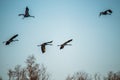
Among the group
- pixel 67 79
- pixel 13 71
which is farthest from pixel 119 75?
pixel 13 71

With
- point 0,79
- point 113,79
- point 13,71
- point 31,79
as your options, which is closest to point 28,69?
point 31,79

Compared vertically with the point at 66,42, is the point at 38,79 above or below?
below

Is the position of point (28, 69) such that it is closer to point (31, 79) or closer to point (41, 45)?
point (31, 79)

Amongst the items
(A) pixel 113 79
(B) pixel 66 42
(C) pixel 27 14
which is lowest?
(A) pixel 113 79

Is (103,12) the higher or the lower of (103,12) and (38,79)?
the higher

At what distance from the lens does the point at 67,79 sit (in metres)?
56.8

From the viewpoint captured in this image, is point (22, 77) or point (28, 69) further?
point (22, 77)

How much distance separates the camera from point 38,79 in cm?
3959

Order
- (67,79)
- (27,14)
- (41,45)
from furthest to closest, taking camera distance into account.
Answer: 1. (67,79)
2. (27,14)
3. (41,45)

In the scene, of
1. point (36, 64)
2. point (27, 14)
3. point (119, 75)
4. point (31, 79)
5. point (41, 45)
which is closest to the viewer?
point (41, 45)

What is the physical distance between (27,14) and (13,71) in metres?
37.7

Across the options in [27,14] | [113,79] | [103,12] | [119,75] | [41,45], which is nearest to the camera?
[41,45]

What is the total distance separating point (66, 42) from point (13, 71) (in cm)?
3895

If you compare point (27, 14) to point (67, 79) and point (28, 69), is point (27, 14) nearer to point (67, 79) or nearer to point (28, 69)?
point (28, 69)
